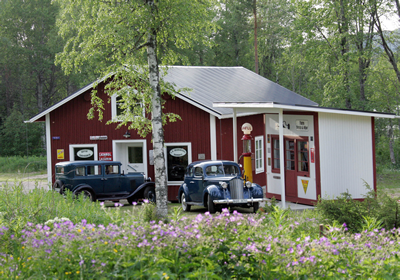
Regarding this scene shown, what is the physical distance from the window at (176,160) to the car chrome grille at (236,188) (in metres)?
5.56

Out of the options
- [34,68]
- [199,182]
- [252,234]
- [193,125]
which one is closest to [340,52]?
[193,125]

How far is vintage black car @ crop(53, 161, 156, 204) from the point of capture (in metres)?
15.4

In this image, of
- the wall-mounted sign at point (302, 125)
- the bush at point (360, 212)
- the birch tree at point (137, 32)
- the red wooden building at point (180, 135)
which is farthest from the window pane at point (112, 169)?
the bush at point (360, 212)

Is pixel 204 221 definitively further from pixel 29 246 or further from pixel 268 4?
pixel 268 4

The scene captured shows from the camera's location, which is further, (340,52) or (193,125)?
(340,52)

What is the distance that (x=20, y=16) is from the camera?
1747 inches

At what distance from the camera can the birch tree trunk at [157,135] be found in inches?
438

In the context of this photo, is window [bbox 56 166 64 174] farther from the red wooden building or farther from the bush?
the bush

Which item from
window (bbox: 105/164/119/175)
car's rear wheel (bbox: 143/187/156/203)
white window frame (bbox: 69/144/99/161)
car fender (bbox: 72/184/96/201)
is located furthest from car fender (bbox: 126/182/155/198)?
white window frame (bbox: 69/144/99/161)

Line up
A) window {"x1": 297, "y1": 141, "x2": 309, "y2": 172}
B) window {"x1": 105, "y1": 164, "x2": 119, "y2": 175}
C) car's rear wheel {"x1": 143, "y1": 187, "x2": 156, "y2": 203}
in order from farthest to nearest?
car's rear wheel {"x1": 143, "y1": 187, "x2": 156, "y2": 203}, window {"x1": 105, "y1": 164, "x2": 119, "y2": 175}, window {"x1": 297, "y1": 141, "x2": 309, "y2": 172}

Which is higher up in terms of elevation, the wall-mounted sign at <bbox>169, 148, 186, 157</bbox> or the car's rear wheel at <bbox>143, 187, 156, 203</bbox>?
the wall-mounted sign at <bbox>169, 148, 186, 157</bbox>

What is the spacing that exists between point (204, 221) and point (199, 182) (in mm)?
8589

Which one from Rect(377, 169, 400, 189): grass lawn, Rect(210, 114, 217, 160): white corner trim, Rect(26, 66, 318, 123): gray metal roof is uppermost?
Rect(26, 66, 318, 123): gray metal roof

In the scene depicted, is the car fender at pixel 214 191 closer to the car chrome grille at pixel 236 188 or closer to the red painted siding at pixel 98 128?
the car chrome grille at pixel 236 188
